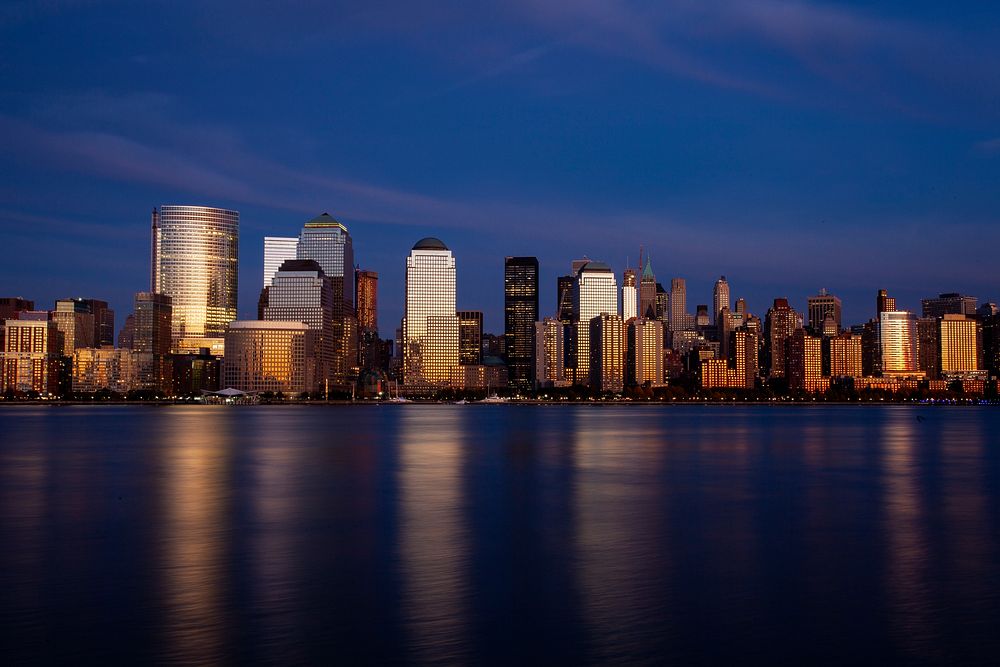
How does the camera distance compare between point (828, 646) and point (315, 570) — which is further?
point (315, 570)

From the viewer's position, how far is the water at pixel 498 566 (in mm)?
19625

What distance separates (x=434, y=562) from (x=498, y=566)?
1.89 m

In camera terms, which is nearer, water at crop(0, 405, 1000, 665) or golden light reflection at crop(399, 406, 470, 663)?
water at crop(0, 405, 1000, 665)

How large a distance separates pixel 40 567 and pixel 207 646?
10961mm

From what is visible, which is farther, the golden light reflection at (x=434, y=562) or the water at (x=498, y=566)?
the golden light reflection at (x=434, y=562)

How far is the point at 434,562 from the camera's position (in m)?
28.7

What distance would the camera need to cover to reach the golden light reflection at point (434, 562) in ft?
65.7

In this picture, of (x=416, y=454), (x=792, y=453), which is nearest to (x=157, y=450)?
(x=416, y=454)

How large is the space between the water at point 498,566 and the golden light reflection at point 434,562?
0.37 feet

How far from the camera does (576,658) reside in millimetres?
18344

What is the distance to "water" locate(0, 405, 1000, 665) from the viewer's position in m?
19.6

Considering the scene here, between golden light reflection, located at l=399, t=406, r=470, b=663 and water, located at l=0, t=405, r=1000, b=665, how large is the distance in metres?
0.11

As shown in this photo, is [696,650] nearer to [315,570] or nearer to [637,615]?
[637,615]

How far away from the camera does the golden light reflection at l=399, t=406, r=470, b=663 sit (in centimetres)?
2003
